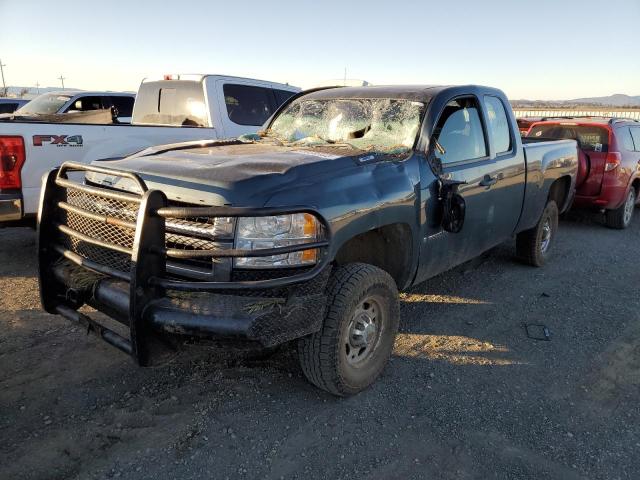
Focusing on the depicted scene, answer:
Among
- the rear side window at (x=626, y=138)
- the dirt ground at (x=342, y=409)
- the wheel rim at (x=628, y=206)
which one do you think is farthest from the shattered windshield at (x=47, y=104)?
the wheel rim at (x=628, y=206)

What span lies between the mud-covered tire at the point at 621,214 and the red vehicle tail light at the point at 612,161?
0.73 m

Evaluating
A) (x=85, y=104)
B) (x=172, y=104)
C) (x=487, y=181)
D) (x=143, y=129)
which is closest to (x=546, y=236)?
(x=487, y=181)

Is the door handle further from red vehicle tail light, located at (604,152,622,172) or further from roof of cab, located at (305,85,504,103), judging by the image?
→ red vehicle tail light, located at (604,152,622,172)

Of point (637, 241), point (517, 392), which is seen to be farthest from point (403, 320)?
point (637, 241)

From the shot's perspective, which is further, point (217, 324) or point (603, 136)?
point (603, 136)

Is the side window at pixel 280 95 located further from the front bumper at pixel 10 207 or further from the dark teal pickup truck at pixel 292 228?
the front bumper at pixel 10 207

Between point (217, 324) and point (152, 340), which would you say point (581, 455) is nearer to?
point (217, 324)

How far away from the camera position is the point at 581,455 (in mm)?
2725

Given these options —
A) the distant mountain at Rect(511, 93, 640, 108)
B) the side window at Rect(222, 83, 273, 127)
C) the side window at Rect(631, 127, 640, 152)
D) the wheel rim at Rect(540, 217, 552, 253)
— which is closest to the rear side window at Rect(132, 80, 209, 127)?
the side window at Rect(222, 83, 273, 127)

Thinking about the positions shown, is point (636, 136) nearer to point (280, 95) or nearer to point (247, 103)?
point (280, 95)

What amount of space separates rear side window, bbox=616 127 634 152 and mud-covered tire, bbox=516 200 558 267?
9.55 ft

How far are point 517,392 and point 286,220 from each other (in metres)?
1.94

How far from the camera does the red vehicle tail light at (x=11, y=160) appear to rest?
182 inches

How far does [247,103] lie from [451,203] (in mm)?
4306
